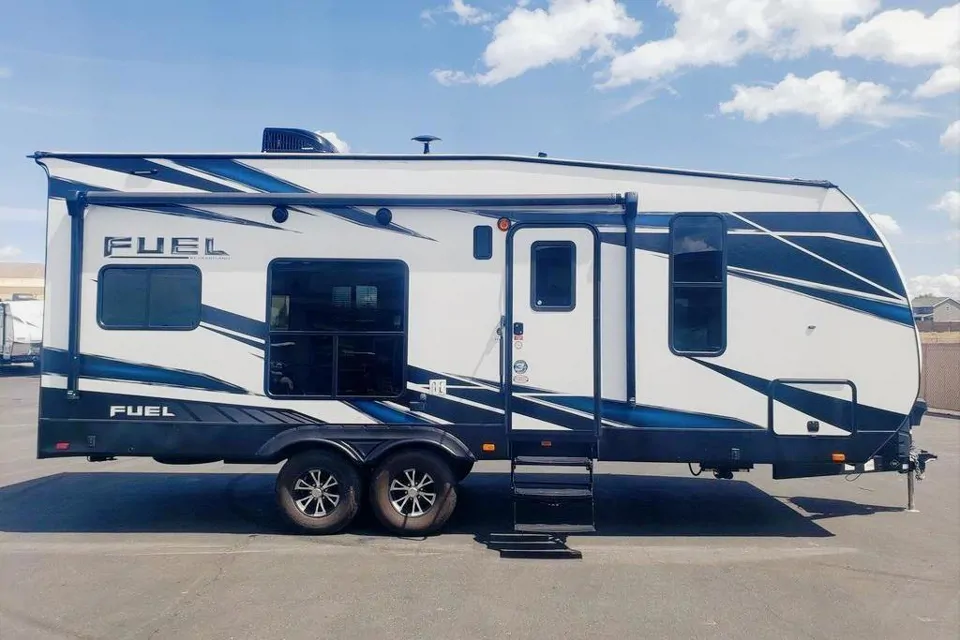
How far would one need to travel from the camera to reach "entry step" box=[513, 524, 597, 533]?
6.39 m

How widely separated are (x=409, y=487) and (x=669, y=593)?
252 centimetres

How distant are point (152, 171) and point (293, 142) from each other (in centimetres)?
143

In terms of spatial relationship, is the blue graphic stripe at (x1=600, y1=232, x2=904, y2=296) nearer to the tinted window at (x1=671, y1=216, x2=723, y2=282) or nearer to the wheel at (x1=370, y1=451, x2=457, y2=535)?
the tinted window at (x1=671, y1=216, x2=723, y2=282)

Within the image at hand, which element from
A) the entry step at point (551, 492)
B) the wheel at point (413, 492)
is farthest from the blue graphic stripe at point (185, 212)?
the entry step at point (551, 492)

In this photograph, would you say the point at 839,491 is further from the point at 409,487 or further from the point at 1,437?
the point at 1,437

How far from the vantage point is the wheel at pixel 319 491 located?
6.65 meters

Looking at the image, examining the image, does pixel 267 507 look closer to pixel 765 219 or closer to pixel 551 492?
pixel 551 492

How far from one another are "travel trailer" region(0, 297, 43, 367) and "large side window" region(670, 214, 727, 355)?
2654 cm

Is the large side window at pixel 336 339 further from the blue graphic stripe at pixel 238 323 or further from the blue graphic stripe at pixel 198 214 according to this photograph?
the blue graphic stripe at pixel 198 214

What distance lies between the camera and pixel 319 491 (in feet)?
22.0

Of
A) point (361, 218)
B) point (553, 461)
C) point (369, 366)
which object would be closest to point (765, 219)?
point (553, 461)

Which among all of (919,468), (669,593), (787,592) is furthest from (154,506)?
(919,468)

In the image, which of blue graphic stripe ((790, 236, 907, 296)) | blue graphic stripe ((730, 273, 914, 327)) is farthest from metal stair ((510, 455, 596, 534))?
blue graphic stripe ((790, 236, 907, 296))

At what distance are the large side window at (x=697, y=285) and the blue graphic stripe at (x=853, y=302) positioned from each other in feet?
0.77
